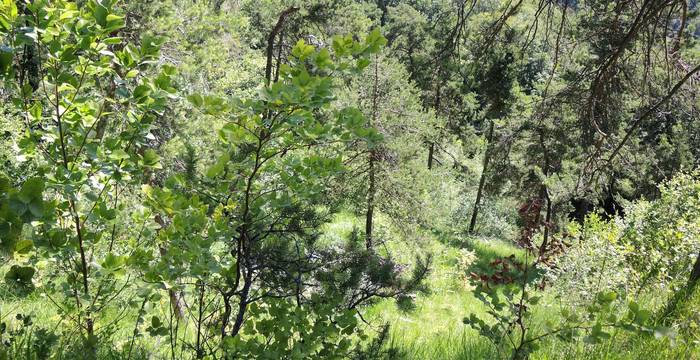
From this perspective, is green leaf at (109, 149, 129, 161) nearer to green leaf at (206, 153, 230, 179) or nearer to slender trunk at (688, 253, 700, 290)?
green leaf at (206, 153, 230, 179)

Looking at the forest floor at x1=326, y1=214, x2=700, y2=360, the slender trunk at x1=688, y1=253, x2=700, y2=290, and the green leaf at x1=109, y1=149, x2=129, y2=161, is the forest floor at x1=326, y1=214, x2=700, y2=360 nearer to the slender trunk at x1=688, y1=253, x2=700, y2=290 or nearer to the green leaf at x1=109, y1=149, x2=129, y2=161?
the slender trunk at x1=688, y1=253, x2=700, y2=290

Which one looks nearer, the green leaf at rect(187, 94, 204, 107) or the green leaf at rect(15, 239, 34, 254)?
the green leaf at rect(15, 239, 34, 254)

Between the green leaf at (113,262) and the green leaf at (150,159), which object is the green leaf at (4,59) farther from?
the green leaf at (113,262)

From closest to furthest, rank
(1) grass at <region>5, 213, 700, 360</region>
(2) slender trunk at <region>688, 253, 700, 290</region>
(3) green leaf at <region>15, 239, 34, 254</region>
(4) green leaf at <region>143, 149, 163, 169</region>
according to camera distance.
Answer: (3) green leaf at <region>15, 239, 34, 254</region>, (4) green leaf at <region>143, 149, 163, 169</region>, (1) grass at <region>5, 213, 700, 360</region>, (2) slender trunk at <region>688, 253, 700, 290</region>

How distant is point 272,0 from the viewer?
475 inches

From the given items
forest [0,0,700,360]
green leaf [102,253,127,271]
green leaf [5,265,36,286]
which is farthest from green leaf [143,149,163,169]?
green leaf [5,265,36,286]

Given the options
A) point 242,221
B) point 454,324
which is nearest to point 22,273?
point 242,221

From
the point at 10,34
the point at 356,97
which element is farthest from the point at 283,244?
the point at 356,97

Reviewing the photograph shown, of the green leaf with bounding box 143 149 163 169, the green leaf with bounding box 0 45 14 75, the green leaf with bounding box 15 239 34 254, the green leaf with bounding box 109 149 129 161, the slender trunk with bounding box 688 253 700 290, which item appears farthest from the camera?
the slender trunk with bounding box 688 253 700 290

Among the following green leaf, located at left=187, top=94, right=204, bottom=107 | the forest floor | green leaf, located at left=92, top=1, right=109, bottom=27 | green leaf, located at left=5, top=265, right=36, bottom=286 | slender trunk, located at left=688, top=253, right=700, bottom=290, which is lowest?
the forest floor

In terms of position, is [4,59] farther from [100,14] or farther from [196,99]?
[196,99]

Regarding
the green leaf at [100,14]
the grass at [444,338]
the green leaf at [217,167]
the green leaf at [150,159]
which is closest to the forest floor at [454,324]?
the grass at [444,338]

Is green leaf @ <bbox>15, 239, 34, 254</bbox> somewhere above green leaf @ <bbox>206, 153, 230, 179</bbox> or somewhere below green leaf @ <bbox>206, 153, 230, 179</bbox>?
below

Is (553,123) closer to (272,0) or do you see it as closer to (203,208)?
(272,0)
